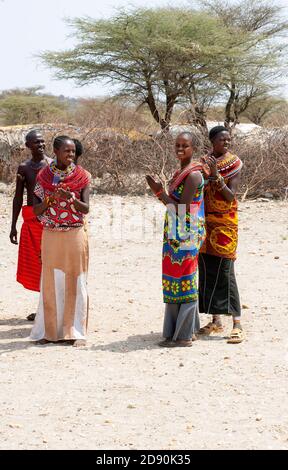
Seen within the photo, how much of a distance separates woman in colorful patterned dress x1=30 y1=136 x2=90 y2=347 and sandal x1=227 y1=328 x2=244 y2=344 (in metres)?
1.00

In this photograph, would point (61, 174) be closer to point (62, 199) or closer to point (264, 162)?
point (62, 199)

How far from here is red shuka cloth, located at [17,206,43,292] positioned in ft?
18.4

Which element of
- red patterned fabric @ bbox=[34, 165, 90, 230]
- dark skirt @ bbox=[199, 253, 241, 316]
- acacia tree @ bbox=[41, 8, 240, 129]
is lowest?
dark skirt @ bbox=[199, 253, 241, 316]

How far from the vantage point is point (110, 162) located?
13.5 m

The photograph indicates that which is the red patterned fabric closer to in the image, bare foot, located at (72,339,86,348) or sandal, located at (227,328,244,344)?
bare foot, located at (72,339,86,348)

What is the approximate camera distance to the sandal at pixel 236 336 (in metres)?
5.05

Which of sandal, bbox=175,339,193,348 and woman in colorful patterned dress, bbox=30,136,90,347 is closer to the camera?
woman in colorful patterned dress, bbox=30,136,90,347

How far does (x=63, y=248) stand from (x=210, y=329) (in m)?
1.22

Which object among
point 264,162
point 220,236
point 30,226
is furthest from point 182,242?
point 264,162

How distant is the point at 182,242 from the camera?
486cm

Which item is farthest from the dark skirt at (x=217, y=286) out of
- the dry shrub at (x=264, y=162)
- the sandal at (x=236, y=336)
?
the dry shrub at (x=264, y=162)

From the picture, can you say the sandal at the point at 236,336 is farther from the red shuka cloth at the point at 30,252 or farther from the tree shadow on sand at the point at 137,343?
the red shuka cloth at the point at 30,252

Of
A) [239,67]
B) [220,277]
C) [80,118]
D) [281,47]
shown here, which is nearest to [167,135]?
[80,118]

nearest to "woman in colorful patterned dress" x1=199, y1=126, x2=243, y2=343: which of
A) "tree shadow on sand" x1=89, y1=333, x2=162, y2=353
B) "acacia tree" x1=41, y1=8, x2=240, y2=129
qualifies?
"tree shadow on sand" x1=89, y1=333, x2=162, y2=353
